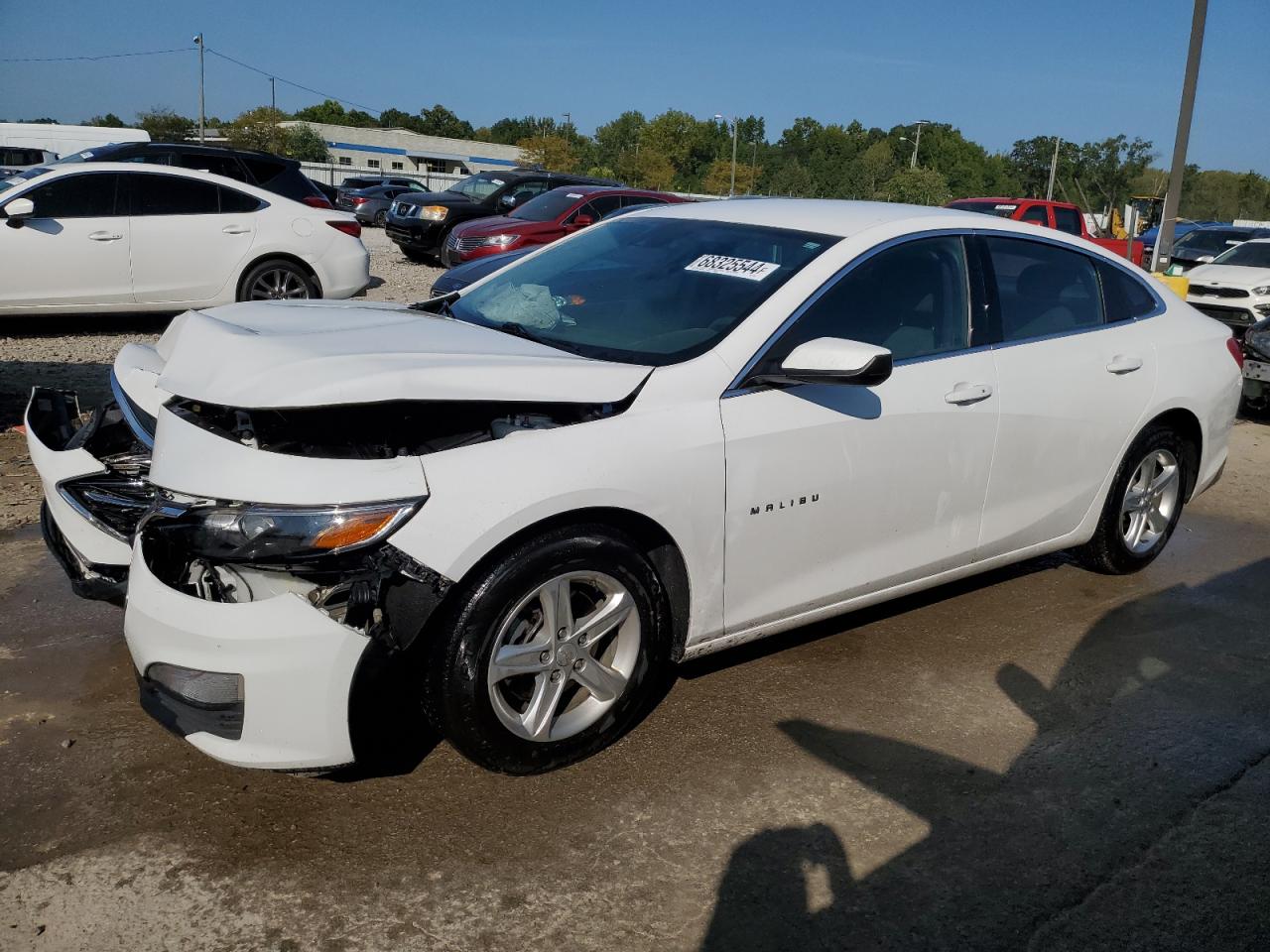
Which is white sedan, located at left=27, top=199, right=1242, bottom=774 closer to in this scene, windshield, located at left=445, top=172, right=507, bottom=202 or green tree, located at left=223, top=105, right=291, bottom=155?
windshield, located at left=445, top=172, right=507, bottom=202

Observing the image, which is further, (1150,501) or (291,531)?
(1150,501)

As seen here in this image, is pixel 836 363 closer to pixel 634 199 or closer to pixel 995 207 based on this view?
pixel 634 199

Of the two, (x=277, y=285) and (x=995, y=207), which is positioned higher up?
(x=995, y=207)

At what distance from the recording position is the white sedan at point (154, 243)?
364 inches

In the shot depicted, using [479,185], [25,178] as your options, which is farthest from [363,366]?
[479,185]

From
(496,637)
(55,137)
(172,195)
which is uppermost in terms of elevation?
(55,137)

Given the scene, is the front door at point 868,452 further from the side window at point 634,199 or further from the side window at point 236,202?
the side window at point 634,199

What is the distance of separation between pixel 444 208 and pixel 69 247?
339 inches

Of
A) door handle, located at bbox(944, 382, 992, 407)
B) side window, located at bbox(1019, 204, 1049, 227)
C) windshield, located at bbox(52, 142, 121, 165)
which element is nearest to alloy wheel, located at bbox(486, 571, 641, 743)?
door handle, located at bbox(944, 382, 992, 407)

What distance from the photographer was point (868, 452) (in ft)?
11.9

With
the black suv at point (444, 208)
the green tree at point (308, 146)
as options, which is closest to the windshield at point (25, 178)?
the black suv at point (444, 208)

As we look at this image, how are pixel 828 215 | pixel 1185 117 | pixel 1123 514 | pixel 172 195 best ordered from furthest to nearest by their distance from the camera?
pixel 1185 117 → pixel 172 195 → pixel 1123 514 → pixel 828 215

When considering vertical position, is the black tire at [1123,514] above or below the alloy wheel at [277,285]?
below

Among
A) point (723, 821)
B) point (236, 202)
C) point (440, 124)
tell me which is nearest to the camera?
point (723, 821)
